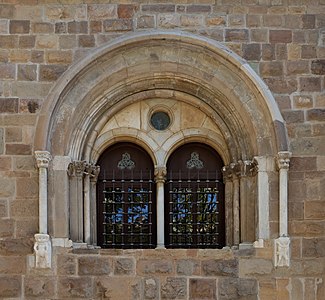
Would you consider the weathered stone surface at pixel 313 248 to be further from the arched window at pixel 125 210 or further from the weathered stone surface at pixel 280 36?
the weathered stone surface at pixel 280 36

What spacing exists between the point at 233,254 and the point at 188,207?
83 cm

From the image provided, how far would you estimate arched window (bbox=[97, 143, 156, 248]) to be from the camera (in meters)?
8.15

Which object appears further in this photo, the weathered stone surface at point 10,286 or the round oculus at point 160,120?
the round oculus at point 160,120

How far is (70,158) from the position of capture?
7723 mm

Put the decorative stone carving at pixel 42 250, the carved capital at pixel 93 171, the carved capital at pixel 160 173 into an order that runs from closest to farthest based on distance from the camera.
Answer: the decorative stone carving at pixel 42 250, the carved capital at pixel 93 171, the carved capital at pixel 160 173

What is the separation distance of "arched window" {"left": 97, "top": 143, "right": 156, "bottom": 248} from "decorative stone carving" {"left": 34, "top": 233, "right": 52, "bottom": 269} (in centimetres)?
79

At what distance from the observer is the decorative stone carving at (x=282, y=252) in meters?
7.50

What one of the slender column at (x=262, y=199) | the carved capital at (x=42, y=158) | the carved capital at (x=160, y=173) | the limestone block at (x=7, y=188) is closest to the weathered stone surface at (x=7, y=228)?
the limestone block at (x=7, y=188)

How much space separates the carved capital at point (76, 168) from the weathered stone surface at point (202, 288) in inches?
62.2

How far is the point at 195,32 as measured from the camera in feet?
25.7

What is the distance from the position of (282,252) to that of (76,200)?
216cm

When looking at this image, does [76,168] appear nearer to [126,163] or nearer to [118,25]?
[126,163]

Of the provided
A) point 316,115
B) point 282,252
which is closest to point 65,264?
point 282,252

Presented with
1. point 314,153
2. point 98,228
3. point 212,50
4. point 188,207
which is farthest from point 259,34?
point 98,228
